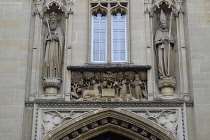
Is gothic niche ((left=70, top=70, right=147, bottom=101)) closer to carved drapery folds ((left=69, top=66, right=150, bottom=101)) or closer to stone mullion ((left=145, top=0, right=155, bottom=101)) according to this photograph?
carved drapery folds ((left=69, top=66, right=150, bottom=101))

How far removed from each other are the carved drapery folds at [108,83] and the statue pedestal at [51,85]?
50 cm

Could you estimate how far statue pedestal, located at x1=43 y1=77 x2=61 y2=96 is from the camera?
1531 centimetres

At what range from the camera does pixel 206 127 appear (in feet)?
46.8

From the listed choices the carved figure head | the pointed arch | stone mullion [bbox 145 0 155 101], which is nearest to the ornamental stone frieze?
the pointed arch

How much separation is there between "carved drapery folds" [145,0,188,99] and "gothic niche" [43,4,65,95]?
3066mm

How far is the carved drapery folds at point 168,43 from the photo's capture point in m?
15.4

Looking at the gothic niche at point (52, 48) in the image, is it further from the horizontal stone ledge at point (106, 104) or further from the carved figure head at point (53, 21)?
the horizontal stone ledge at point (106, 104)

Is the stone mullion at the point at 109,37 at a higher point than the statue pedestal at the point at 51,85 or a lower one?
higher

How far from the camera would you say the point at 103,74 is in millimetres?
15594

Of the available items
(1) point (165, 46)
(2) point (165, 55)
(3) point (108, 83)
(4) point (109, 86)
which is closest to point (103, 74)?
(3) point (108, 83)

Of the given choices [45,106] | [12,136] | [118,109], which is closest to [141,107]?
[118,109]

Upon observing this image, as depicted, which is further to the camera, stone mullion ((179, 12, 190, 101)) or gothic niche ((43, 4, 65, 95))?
gothic niche ((43, 4, 65, 95))

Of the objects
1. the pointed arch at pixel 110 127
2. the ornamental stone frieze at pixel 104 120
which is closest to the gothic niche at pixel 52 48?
the ornamental stone frieze at pixel 104 120

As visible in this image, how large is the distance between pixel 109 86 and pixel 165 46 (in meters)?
2.33
